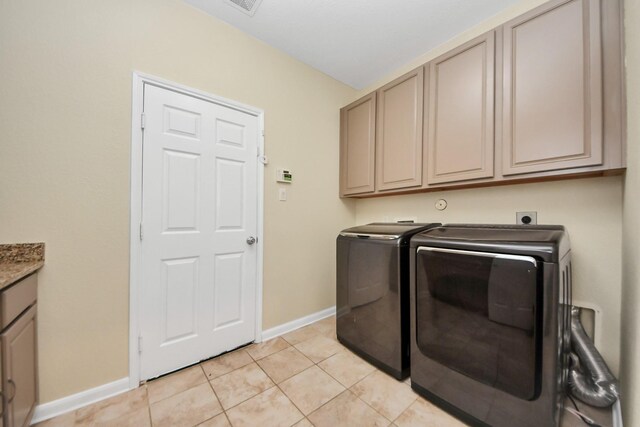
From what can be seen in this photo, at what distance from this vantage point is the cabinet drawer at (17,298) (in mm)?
888

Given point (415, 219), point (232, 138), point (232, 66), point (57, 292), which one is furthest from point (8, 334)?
point (415, 219)

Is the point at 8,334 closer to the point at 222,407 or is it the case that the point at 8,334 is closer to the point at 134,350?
the point at 134,350

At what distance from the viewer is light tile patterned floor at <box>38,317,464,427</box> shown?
1219mm

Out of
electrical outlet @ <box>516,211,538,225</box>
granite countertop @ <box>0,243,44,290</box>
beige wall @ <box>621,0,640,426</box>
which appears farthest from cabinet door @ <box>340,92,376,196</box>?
granite countertop @ <box>0,243,44,290</box>

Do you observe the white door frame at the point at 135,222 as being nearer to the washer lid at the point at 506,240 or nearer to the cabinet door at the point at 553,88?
the washer lid at the point at 506,240

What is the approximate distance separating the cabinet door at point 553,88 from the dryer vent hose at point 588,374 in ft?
3.27

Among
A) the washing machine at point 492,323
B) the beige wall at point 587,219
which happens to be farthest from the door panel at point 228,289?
the beige wall at point 587,219

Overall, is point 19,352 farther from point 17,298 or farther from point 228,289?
point 228,289

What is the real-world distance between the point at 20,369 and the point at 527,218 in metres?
2.89

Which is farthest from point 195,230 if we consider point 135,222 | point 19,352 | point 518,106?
point 518,106

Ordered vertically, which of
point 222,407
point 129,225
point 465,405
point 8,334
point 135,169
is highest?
point 135,169

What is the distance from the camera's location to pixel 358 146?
94.7 inches

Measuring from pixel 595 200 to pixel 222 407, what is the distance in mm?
2504

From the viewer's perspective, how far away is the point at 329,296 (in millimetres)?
2531
